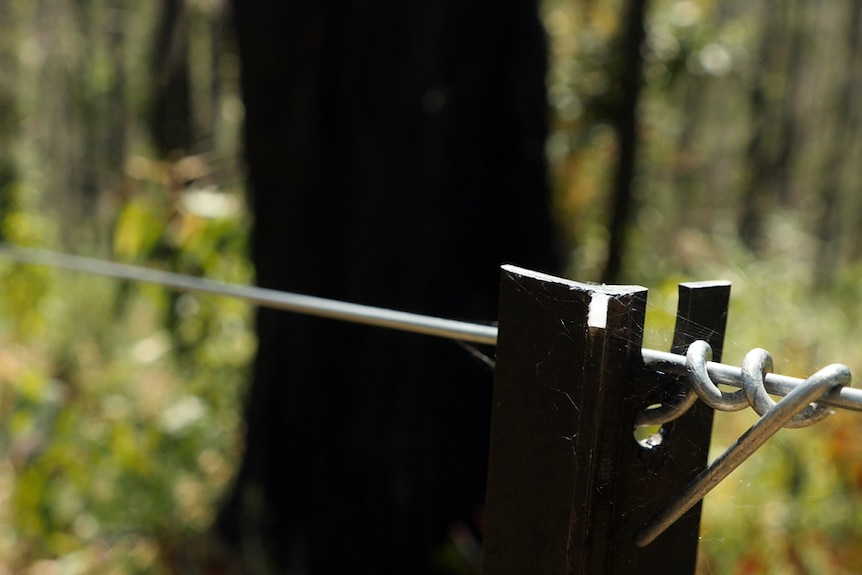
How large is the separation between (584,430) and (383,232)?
2.29 m

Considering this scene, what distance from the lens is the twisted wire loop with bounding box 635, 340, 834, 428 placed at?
2.05 ft

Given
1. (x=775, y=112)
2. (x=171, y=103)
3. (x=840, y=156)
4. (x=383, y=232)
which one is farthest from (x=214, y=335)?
(x=840, y=156)

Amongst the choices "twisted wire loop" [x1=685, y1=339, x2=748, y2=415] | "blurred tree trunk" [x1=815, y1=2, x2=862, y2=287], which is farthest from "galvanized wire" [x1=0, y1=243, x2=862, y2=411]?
"blurred tree trunk" [x1=815, y1=2, x2=862, y2=287]

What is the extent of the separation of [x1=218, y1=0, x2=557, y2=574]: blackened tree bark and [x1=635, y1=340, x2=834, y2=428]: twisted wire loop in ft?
7.33

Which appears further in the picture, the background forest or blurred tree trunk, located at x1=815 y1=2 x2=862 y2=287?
blurred tree trunk, located at x1=815 y1=2 x2=862 y2=287

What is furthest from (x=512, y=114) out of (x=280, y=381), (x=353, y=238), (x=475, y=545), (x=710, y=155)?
(x=710, y=155)

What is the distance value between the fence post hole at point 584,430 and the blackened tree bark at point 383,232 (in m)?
2.12

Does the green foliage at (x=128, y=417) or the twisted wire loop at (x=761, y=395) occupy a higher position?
the twisted wire loop at (x=761, y=395)

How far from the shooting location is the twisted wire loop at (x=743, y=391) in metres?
0.63

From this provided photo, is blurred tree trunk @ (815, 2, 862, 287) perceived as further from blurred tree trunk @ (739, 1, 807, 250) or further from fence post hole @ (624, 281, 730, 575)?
fence post hole @ (624, 281, 730, 575)

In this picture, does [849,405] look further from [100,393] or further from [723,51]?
[723,51]

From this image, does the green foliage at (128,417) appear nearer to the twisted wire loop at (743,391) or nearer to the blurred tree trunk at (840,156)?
the twisted wire loop at (743,391)

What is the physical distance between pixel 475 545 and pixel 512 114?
4.89ft

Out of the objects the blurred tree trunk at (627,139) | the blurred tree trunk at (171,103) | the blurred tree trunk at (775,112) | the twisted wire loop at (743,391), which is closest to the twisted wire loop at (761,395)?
the twisted wire loop at (743,391)
